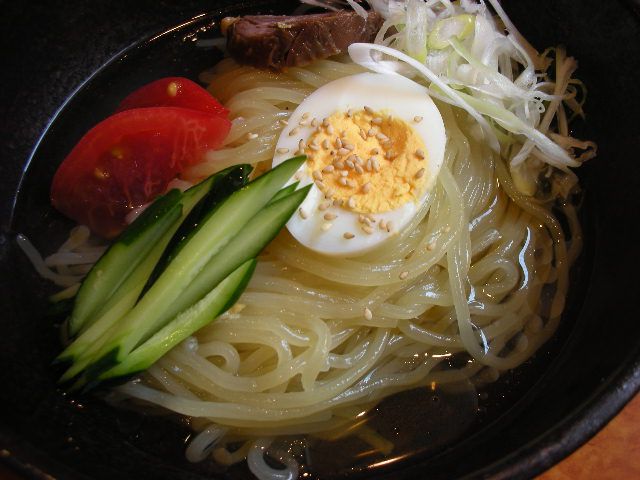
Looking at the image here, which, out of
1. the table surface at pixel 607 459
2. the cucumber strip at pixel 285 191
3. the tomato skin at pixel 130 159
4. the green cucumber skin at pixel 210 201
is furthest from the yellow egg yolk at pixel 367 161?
the table surface at pixel 607 459

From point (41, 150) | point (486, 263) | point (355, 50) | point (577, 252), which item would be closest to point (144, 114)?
point (41, 150)

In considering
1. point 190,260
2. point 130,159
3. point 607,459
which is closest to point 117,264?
point 190,260

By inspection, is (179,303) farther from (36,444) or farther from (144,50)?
(144,50)

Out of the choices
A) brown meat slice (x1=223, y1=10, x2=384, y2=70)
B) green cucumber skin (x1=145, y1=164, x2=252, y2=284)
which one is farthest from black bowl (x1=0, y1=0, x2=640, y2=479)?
green cucumber skin (x1=145, y1=164, x2=252, y2=284)

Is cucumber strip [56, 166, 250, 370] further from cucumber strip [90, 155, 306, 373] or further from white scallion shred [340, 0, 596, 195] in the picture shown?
white scallion shred [340, 0, 596, 195]

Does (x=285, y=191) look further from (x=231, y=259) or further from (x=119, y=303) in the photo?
(x=119, y=303)

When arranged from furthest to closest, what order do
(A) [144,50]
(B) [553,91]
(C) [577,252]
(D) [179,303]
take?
(A) [144,50] < (B) [553,91] < (C) [577,252] < (D) [179,303]
